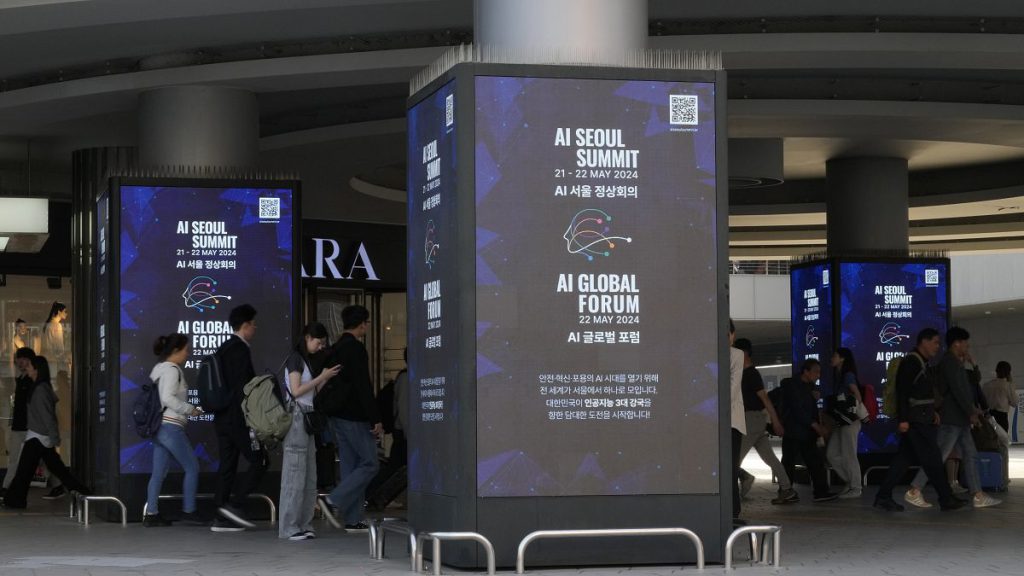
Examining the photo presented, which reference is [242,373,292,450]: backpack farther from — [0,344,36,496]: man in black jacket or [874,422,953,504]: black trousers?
[874,422,953,504]: black trousers

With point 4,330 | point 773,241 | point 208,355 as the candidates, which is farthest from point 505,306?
point 773,241

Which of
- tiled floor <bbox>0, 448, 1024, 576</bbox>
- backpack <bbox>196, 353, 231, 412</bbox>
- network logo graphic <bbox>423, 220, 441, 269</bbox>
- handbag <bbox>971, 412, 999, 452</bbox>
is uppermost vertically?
network logo graphic <bbox>423, 220, 441, 269</bbox>

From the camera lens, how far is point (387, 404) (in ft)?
52.7

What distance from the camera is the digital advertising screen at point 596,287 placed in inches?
327

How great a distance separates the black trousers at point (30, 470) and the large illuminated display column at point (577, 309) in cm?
713

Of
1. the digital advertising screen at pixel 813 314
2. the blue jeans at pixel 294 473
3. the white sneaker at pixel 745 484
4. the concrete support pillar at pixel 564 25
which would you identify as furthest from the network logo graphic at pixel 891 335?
the concrete support pillar at pixel 564 25

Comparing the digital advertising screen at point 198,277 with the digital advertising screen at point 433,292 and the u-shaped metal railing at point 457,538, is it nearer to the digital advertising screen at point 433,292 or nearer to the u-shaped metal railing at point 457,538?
the digital advertising screen at point 433,292

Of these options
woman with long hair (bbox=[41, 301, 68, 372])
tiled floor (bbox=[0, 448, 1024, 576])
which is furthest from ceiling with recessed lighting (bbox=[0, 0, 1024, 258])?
tiled floor (bbox=[0, 448, 1024, 576])

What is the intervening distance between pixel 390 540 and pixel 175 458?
8.87 ft

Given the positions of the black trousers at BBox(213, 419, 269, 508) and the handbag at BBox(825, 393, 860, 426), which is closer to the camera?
the black trousers at BBox(213, 419, 269, 508)

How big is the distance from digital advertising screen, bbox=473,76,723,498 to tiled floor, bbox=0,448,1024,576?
24.7 inches

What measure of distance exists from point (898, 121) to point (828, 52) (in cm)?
424

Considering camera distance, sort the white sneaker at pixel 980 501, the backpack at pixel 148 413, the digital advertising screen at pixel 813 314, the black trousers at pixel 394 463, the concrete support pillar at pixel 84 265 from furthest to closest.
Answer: the digital advertising screen at pixel 813 314, the concrete support pillar at pixel 84 265, the black trousers at pixel 394 463, the white sneaker at pixel 980 501, the backpack at pixel 148 413

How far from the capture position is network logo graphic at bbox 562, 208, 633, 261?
8.47 meters
